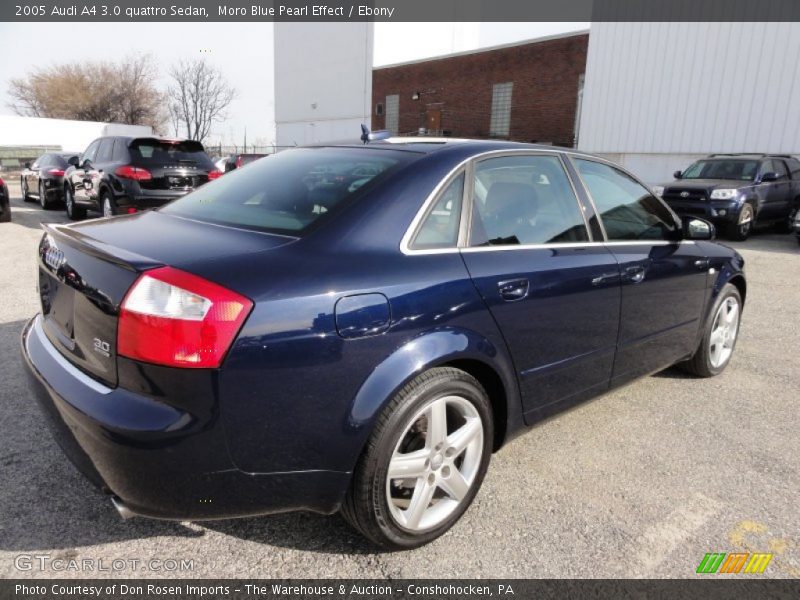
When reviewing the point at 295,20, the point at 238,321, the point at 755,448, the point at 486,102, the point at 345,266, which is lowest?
the point at 755,448

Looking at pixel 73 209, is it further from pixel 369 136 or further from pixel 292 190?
pixel 292 190

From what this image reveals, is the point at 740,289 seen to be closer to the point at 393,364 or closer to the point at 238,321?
the point at 393,364

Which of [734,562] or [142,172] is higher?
[142,172]

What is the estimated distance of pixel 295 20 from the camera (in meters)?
39.3

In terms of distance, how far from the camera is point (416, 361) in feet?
6.87

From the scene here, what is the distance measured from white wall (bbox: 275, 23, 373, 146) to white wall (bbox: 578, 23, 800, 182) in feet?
53.6

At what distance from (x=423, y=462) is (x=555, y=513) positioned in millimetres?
753

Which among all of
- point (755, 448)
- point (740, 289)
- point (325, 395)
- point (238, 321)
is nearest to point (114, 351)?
point (238, 321)

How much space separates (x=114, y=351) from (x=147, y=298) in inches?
8.8

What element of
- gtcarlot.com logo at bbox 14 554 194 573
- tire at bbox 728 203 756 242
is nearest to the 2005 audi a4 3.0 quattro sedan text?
gtcarlot.com logo at bbox 14 554 194 573

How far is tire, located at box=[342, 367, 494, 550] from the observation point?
208cm

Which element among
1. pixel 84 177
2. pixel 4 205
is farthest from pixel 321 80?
pixel 84 177

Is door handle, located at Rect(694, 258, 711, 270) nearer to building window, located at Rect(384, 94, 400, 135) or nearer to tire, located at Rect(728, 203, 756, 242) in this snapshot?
tire, located at Rect(728, 203, 756, 242)

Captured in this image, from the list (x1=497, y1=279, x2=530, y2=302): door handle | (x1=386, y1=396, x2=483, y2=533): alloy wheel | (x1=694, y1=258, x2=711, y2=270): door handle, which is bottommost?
(x1=386, y1=396, x2=483, y2=533): alloy wheel
